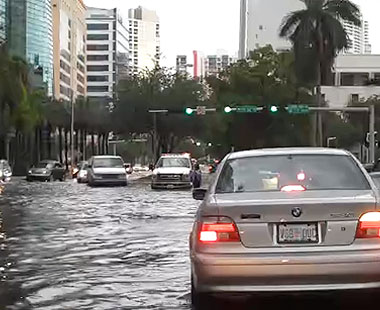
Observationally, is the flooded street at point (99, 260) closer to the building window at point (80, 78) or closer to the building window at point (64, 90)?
the building window at point (64, 90)

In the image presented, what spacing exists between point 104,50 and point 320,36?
5161 inches

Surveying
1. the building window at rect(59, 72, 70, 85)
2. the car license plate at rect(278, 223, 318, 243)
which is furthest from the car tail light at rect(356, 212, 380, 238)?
the building window at rect(59, 72, 70, 85)

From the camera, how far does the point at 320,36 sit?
59.1m

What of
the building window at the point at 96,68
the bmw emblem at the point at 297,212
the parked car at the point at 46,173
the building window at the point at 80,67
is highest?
the building window at the point at 96,68

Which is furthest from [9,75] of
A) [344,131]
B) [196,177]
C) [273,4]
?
[273,4]

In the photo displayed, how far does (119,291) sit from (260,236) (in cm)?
271

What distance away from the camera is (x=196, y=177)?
29359 mm

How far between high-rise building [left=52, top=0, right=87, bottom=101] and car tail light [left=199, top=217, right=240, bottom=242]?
122742mm

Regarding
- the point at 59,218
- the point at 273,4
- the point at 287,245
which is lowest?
the point at 59,218

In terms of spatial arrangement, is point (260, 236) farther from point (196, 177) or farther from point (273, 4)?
point (273, 4)

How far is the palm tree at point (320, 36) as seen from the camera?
5888 centimetres

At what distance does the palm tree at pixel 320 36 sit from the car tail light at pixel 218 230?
52.4m

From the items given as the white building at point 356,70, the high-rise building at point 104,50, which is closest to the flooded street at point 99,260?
the white building at point 356,70

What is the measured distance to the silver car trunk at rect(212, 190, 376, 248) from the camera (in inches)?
287
